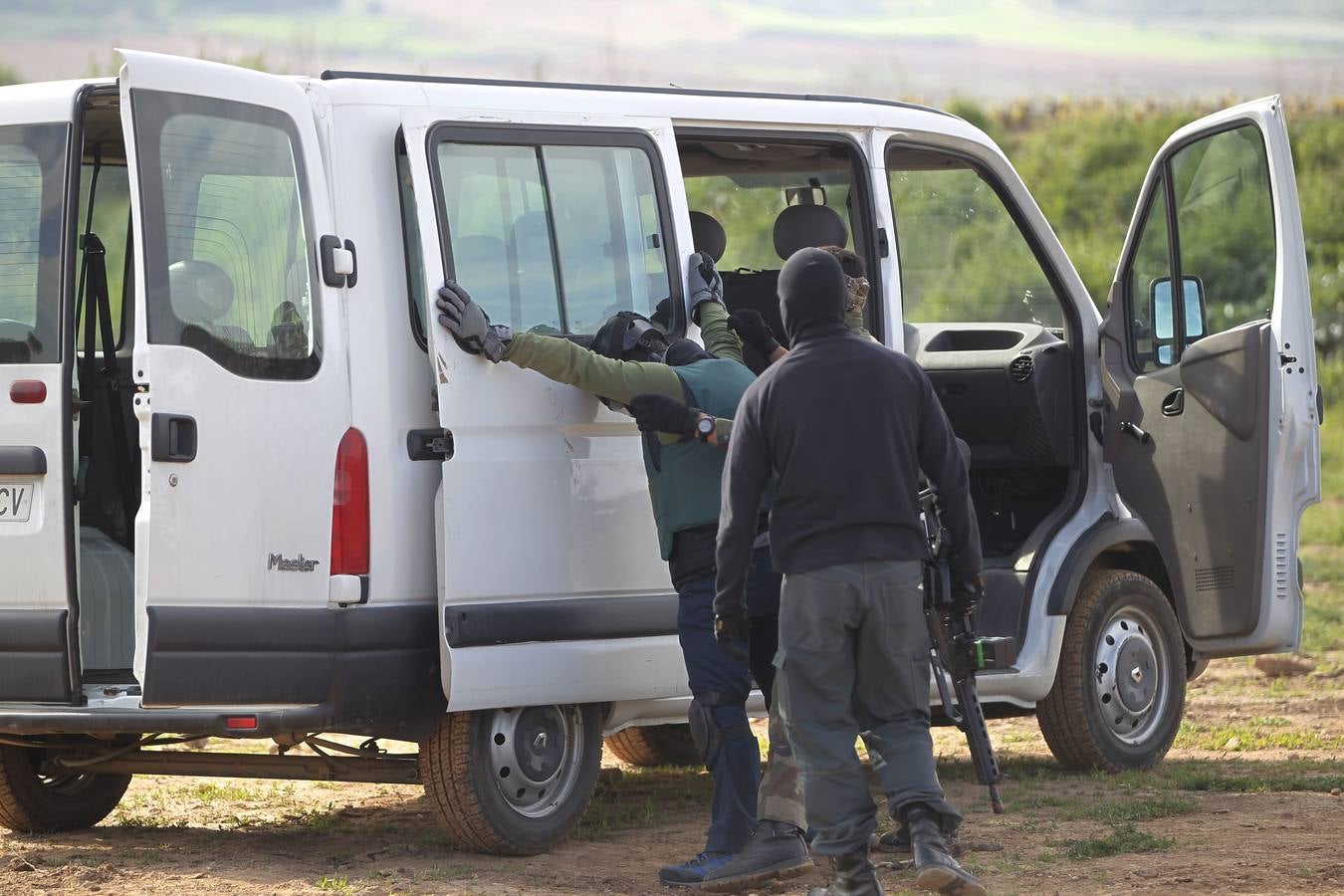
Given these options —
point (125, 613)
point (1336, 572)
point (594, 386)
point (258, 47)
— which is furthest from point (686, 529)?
point (258, 47)

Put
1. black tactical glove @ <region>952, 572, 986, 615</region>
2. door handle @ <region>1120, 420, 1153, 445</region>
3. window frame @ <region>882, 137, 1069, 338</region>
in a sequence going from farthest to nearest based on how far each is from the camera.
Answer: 1. window frame @ <region>882, 137, 1069, 338</region>
2. door handle @ <region>1120, 420, 1153, 445</region>
3. black tactical glove @ <region>952, 572, 986, 615</region>

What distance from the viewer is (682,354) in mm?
6062

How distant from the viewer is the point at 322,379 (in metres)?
5.61

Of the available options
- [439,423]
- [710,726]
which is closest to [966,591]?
[710,726]

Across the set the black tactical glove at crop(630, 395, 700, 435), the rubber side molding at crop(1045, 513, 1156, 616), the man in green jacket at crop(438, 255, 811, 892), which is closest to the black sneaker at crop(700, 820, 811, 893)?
the man in green jacket at crop(438, 255, 811, 892)

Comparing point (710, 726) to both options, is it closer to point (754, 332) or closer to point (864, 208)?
point (754, 332)

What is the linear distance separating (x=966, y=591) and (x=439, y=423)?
1.62 metres

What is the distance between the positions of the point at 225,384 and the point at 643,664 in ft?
5.42

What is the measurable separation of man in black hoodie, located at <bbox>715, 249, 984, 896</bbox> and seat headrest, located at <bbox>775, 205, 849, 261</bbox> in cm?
179

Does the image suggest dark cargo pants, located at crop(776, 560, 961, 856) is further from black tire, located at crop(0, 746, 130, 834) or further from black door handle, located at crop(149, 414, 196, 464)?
black tire, located at crop(0, 746, 130, 834)

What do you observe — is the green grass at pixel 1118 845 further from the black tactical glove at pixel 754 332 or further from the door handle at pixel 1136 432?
the black tactical glove at pixel 754 332

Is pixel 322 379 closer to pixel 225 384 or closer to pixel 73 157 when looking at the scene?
pixel 225 384

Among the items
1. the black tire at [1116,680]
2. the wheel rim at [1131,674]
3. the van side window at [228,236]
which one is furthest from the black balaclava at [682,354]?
the wheel rim at [1131,674]

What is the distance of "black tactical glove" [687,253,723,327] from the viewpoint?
20.7 feet
